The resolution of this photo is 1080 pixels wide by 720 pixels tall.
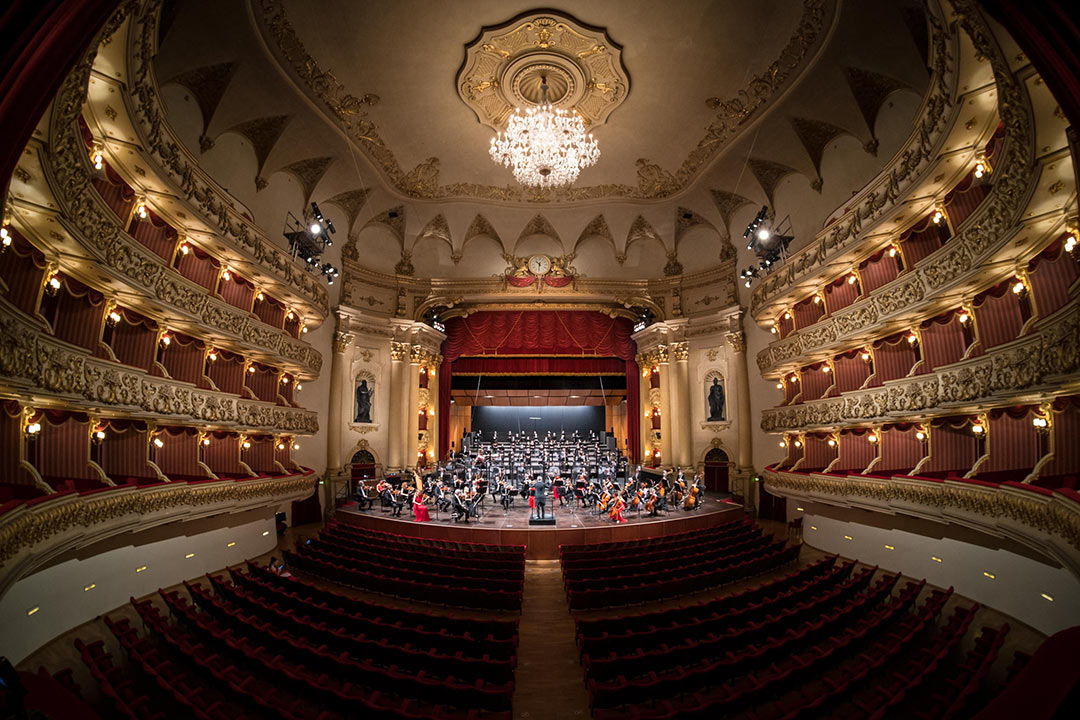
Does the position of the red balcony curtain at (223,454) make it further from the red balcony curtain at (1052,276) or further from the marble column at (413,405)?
the red balcony curtain at (1052,276)

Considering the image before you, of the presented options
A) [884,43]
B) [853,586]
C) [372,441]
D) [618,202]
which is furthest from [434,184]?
[853,586]

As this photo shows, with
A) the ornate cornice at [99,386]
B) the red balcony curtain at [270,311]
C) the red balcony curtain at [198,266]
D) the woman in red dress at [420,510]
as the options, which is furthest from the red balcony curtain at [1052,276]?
the red balcony curtain at [270,311]

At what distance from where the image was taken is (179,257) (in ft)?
39.8

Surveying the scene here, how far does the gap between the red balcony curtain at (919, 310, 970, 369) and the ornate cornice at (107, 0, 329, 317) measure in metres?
15.6

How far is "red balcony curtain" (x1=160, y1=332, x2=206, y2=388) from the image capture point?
12062mm

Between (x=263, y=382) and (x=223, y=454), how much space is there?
2.65 metres

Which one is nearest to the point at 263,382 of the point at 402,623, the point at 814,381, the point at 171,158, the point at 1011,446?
the point at 171,158

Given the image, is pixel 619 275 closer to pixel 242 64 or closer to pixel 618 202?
pixel 618 202

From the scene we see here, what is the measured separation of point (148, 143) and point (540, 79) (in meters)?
9.99

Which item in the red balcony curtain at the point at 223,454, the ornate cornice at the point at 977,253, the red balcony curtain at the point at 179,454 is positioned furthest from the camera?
the red balcony curtain at the point at 223,454

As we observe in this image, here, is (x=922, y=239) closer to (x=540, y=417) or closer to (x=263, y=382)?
(x=263, y=382)

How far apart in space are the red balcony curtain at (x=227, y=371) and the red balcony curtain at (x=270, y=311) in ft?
5.95

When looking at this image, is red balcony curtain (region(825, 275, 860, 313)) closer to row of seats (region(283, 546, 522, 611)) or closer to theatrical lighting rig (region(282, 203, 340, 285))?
row of seats (region(283, 546, 522, 611))

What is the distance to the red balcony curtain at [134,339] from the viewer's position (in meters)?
10.5
